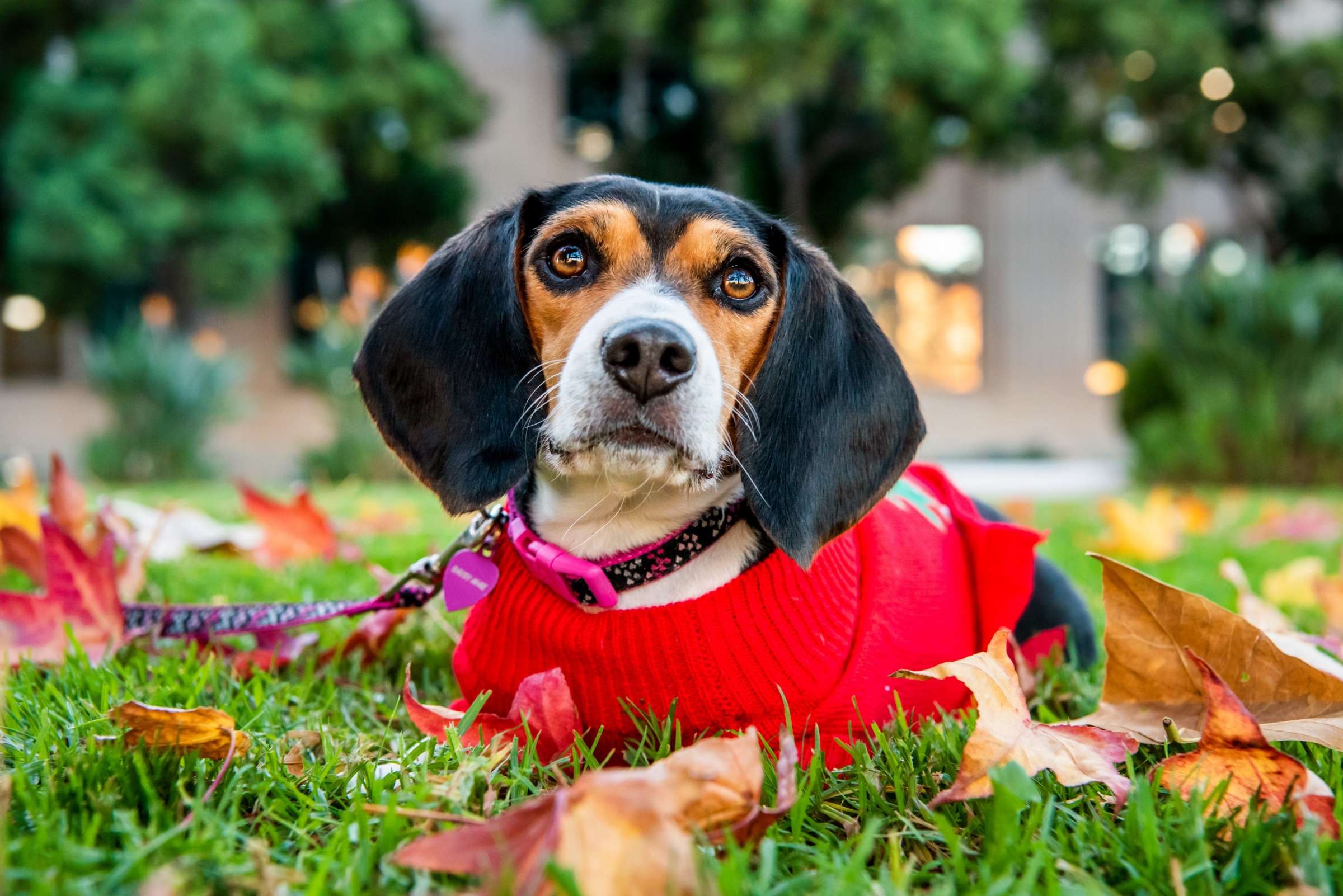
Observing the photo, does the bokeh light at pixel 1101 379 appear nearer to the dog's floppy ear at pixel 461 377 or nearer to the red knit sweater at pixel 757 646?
the red knit sweater at pixel 757 646

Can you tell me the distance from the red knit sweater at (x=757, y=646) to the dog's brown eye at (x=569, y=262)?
52 centimetres

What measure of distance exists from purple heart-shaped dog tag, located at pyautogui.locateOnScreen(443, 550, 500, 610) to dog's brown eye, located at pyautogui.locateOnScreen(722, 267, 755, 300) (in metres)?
0.64

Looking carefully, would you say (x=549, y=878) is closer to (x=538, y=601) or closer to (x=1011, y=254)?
(x=538, y=601)

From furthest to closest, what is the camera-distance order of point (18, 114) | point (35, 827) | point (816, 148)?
point (816, 148), point (18, 114), point (35, 827)

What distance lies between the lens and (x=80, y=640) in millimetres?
1946

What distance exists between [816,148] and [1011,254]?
13.9 feet

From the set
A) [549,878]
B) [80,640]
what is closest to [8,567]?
[80,640]

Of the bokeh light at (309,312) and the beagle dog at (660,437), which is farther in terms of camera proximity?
the bokeh light at (309,312)

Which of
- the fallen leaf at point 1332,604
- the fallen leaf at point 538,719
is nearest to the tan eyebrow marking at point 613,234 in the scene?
the fallen leaf at point 538,719

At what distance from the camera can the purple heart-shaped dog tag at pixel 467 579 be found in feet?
5.60

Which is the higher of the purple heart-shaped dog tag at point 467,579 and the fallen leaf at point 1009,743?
the purple heart-shaped dog tag at point 467,579

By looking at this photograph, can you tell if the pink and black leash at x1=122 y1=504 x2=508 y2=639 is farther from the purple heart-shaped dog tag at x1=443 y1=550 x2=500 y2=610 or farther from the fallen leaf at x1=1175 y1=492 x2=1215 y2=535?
the fallen leaf at x1=1175 y1=492 x2=1215 y2=535

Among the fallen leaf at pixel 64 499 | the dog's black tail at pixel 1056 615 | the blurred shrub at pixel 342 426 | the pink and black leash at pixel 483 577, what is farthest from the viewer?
the blurred shrub at pixel 342 426

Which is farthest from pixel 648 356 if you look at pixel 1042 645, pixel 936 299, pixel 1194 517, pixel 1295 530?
pixel 936 299
